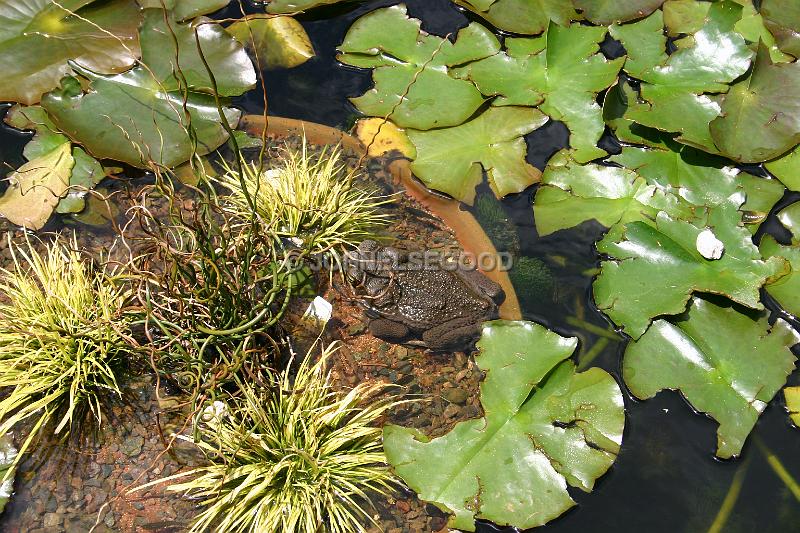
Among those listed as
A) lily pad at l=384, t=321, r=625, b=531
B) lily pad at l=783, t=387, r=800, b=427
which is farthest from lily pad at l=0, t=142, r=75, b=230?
lily pad at l=783, t=387, r=800, b=427

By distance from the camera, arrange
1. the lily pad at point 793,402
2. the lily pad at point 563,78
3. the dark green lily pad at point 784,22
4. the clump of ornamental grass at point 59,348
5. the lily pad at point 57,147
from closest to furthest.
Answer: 1. the clump of ornamental grass at point 59,348
2. the lily pad at point 793,402
3. the lily pad at point 57,147
4. the lily pad at point 563,78
5. the dark green lily pad at point 784,22

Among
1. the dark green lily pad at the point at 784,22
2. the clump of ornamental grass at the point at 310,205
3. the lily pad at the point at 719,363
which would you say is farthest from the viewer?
the dark green lily pad at the point at 784,22

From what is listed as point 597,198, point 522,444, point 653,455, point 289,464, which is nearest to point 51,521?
point 289,464

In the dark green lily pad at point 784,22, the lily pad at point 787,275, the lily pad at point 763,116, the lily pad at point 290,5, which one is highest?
the lily pad at point 290,5

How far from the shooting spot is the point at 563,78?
12.0ft

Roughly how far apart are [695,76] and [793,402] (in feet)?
5.60

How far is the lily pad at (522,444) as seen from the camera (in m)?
2.62

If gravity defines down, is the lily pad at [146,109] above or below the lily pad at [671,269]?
above

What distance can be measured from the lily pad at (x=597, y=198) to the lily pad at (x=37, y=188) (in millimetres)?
2362

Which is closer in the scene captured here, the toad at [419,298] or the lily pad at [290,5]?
the toad at [419,298]

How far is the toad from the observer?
124 inches

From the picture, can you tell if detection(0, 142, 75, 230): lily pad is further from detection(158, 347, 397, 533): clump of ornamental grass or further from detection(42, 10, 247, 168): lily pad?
detection(158, 347, 397, 533): clump of ornamental grass

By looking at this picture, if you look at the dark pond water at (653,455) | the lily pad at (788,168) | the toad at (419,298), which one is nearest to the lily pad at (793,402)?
the dark pond water at (653,455)

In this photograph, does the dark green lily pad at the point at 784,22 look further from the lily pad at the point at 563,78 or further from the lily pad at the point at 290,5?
the lily pad at the point at 290,5
